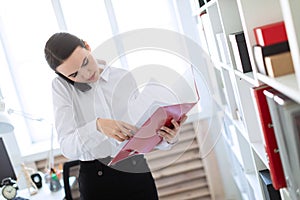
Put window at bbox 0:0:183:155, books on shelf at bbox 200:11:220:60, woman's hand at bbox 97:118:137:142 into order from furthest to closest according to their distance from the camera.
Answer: window at bbox 0:0:183:155, books on shelf at bbox 200:11:220:60, woman's hand at bbox 97:118:137:142

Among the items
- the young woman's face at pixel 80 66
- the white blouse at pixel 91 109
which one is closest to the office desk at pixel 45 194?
the white blouse at pixel 91 109

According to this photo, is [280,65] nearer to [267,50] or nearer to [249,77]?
[267,50]

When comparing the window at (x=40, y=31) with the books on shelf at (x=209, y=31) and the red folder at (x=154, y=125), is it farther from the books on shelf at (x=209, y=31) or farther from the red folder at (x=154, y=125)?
the red folder at (x=154, y=125)

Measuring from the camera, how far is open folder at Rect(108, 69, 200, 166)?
4.27ft

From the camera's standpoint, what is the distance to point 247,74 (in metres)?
1.51

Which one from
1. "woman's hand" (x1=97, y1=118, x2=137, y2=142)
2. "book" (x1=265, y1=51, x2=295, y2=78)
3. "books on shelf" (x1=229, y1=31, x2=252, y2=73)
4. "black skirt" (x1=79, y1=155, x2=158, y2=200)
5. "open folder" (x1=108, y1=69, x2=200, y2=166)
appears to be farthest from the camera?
"black skirt" (x1=79, y1=155, x2=158, y2=200)

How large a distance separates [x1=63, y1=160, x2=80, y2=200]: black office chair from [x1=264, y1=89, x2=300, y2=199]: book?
4.81 ft

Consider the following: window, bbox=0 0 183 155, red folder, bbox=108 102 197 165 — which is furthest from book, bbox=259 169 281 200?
window, bbox=0 0 183 155

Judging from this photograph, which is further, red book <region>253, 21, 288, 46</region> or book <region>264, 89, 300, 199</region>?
red book <region>253, 21, 288, 46</region>

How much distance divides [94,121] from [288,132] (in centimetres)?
72

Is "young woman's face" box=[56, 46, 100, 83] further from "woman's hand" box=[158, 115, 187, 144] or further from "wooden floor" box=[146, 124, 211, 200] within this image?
"wooden floor" box=[146, 124, 211, 200]

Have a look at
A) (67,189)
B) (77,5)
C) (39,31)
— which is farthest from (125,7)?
(67,189)

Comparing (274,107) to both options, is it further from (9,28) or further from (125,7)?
(9,28)

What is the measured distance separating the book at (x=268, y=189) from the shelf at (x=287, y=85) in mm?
552
